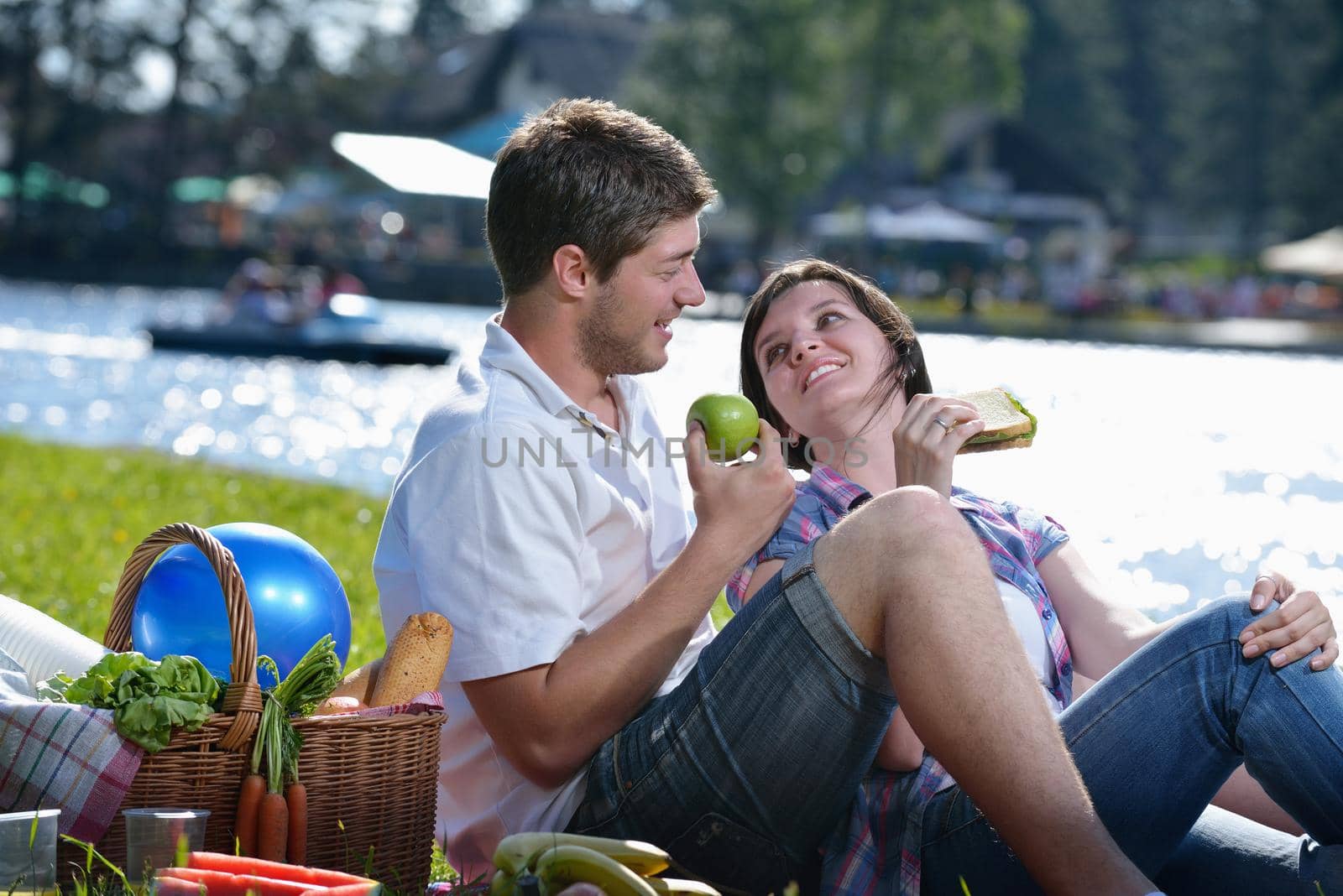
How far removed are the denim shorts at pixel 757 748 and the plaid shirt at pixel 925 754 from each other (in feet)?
0.24

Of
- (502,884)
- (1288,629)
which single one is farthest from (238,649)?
(1288,629)

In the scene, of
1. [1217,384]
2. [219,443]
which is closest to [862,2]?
[1217,384]

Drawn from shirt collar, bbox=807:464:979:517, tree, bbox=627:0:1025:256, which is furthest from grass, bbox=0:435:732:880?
tree, bbox=627:0:1025:256

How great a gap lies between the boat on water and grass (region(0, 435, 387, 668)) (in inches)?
386

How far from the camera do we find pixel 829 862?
10.8 ft

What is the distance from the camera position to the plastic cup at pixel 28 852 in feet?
9.73

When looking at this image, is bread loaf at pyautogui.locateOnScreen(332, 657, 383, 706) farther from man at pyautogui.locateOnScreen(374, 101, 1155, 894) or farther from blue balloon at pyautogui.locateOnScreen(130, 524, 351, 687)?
blue balloon at pyautogui.locateOnScreen(130, 524, 351, 687)

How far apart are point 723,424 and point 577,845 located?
1.15 meters

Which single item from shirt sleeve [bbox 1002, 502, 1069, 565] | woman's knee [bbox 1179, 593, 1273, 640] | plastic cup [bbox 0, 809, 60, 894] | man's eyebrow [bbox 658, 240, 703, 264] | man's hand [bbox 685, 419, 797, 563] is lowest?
plastic cup [bbox 0, 809, 60, 894]

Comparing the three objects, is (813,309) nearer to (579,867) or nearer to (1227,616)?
(1227,616)

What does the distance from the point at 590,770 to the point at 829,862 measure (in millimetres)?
535

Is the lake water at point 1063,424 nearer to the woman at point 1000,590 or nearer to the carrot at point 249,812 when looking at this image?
the woman at point 1000,590

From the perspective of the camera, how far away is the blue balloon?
12.5 feet

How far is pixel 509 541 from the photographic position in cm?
316
